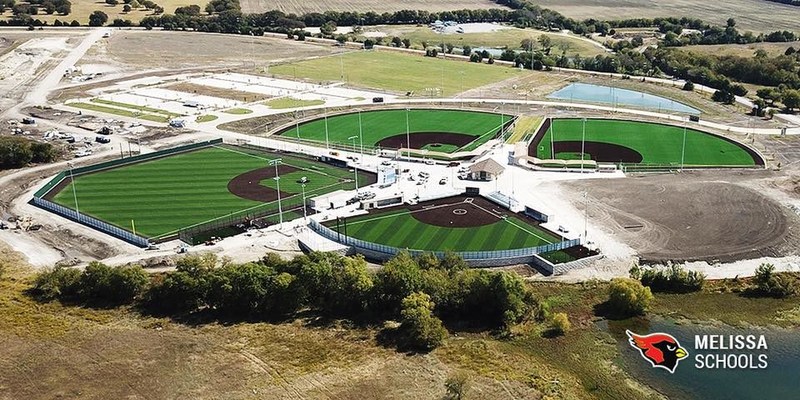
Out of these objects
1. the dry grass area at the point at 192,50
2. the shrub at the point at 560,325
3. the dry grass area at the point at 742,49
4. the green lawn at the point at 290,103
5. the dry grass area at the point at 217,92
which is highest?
the dry grass area at the point at 192,50

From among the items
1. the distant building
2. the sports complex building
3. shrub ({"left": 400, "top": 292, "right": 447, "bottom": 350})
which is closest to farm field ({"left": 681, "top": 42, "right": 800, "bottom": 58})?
the sports complex building

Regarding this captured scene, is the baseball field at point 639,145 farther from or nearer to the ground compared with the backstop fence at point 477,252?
farther from the ground

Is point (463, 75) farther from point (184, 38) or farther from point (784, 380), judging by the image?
point (784, 380)

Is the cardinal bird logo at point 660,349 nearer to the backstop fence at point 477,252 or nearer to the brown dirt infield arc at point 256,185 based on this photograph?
the backstop fence at point 477,252

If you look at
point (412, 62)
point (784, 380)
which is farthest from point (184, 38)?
point (784, 380)

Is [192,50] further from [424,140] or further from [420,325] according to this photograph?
[420,325]

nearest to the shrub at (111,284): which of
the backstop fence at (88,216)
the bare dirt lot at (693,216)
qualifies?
the backstop fence at (88,216)

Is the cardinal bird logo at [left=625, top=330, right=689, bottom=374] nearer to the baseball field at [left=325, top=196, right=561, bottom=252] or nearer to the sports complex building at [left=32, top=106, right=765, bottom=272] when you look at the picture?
the sports complex building at [left=32, top=106, right=765, bottom=272]
